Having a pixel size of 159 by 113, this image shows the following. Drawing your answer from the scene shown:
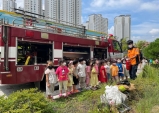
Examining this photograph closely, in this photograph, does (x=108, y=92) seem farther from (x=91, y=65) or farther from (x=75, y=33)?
(x=75, y=33)

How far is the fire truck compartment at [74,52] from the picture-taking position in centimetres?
821

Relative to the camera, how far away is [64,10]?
2194cm

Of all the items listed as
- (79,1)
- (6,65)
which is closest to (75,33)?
(6,65)

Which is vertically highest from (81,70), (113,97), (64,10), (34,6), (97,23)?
(97,23)

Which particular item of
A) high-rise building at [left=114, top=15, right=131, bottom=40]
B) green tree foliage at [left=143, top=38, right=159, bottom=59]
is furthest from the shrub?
high-rise building at [left=114, top=15, right=131, bottom=40]

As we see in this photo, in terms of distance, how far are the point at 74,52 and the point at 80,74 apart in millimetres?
1968

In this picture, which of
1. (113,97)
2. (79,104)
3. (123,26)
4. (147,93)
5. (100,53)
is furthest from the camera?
(123,26)

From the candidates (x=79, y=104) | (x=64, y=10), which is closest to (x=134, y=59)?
(x=79, y=104)

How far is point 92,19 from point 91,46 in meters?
25.5

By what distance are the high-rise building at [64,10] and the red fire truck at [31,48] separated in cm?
1363

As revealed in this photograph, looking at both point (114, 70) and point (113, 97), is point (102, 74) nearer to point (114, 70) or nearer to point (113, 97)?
point (114, 70)

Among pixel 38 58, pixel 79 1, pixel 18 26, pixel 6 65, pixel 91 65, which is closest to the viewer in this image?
pixel 6 65

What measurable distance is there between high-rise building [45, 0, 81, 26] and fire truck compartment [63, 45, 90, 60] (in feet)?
41.6

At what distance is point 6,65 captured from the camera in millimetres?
5875
